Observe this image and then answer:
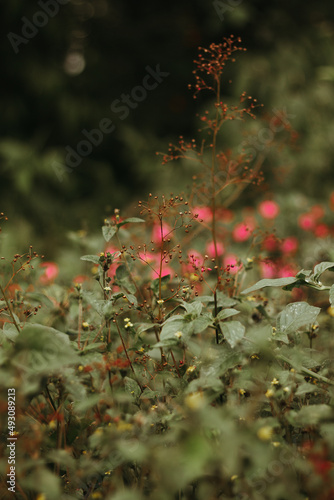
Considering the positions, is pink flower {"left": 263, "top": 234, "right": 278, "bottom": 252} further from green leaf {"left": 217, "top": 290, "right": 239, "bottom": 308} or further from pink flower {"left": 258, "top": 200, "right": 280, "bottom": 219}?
pink flower {"left": 258, "top": 200, "right": 280, "bottom": 219}

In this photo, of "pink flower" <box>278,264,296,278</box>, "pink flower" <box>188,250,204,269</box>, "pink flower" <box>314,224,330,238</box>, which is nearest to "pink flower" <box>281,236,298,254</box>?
"pink flower" <box>314,224,330,238</box>

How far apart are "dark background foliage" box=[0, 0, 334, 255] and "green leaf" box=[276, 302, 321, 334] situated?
7.88 feet

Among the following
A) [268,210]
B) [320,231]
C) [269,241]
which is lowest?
[269,241]

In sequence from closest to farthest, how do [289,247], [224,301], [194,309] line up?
[194,309] → [224,301] → [289,247]

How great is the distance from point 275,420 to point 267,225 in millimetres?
1527

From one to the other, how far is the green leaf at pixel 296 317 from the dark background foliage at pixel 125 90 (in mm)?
2400

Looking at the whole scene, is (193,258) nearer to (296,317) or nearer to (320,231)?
(296,317)

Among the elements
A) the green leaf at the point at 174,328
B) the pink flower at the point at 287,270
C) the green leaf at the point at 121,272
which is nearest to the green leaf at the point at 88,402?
the green leaf at the point at 174,328

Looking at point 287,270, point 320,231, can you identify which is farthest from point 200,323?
point 320,231

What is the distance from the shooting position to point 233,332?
2.16 ft

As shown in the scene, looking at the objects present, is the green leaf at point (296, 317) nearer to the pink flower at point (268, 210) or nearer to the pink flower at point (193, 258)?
the pink flower at point (193, 258)

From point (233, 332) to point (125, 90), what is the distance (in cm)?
332

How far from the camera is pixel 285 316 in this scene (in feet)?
2.50

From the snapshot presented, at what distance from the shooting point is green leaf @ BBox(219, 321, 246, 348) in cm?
64
